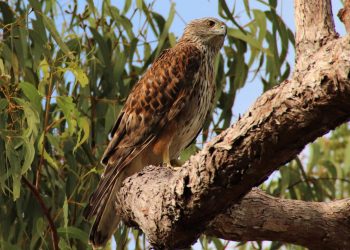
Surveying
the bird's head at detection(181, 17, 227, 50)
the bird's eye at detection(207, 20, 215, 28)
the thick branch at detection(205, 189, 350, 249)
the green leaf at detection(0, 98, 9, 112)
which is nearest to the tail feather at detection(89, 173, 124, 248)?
the green leaf at detection(0, 98, 9, 112)

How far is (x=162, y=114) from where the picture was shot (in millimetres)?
4535

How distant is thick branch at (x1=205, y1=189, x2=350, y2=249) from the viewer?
3391 mm

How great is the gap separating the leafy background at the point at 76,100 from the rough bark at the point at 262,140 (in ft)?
2.85

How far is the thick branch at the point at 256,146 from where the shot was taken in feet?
7.56

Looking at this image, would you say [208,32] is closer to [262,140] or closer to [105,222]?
[105,222]

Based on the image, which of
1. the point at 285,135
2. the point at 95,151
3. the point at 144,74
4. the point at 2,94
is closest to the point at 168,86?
the point at 144,74

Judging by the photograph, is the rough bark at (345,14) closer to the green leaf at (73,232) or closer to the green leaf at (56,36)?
the green leaf at (56,36)

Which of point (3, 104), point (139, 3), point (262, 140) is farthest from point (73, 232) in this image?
point (262, 140)

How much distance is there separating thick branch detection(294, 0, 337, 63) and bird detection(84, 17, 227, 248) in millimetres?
1497

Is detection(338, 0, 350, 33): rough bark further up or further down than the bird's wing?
further up

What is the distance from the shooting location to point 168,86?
4.62m

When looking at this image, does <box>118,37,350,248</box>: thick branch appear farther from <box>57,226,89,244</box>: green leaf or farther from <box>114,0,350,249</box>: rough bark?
<box>57,226,89,244</box>: green leaf

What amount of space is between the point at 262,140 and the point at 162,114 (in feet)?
6.92

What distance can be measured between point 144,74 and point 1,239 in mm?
1217
